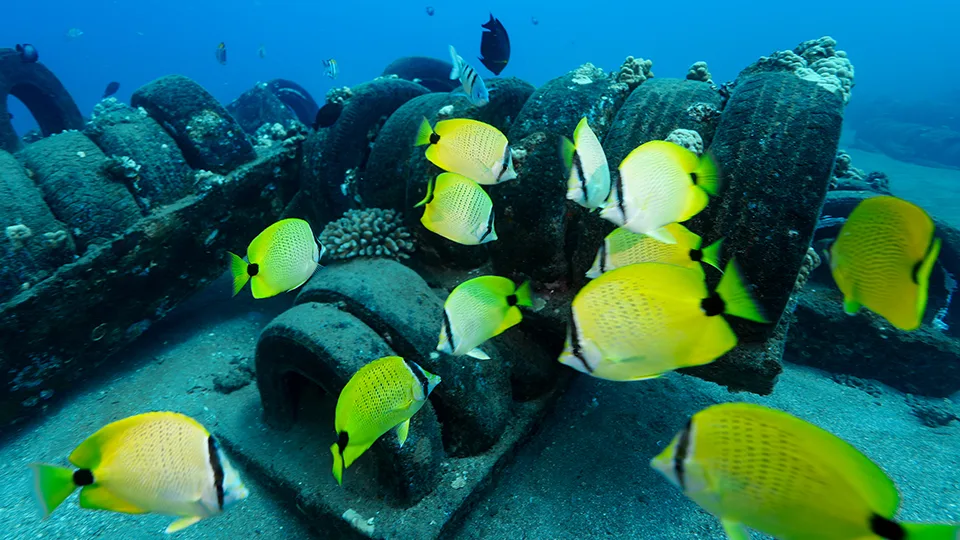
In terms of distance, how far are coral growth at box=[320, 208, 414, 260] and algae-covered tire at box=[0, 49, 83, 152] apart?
24.7 feet

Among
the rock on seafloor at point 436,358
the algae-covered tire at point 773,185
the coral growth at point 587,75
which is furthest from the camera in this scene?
the coral growth at point 587,75

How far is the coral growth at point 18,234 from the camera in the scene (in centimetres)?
443

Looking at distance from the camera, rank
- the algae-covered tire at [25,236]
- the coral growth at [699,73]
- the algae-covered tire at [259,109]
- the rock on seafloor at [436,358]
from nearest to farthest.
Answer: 1. the rock on seafloor at [436,358]
2. the algae-covered tire at [25,236]
3. the coral growth at [699,73]
4. the algae-covered tire at [259,109]

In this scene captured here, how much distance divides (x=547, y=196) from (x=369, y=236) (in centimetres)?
193

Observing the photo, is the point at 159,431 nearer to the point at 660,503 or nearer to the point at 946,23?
the point at 660,503

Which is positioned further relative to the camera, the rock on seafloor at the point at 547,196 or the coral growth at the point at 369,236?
the coral growth at the point at 369,236

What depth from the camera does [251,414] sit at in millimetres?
4332

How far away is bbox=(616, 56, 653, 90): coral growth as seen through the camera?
458cm

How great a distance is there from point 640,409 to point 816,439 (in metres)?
3.43

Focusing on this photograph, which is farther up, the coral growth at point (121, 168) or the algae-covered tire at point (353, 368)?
the coral growth at point (121, 168)

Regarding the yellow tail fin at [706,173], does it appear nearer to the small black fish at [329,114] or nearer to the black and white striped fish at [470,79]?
the black and white striped fish at [470,79]

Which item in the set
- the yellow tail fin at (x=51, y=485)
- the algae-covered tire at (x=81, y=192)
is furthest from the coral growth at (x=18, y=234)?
the yellow tail fin at (x=51, y=485)

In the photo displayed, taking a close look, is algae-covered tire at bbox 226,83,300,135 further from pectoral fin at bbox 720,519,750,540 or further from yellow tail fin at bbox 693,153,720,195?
pectoral fin at bbox 720,519,750,540

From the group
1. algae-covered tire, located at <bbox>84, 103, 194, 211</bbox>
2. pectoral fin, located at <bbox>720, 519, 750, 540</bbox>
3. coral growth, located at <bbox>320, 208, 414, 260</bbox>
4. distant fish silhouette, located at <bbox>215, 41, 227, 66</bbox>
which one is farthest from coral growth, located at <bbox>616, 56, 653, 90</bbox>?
distant fish silhouette, located at <bbox>215, 41, 227, 66</bbox>
